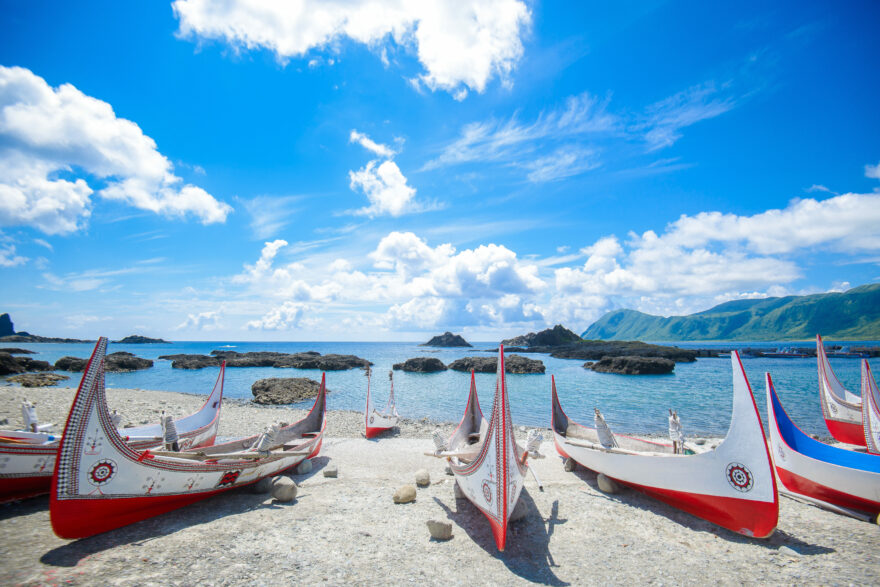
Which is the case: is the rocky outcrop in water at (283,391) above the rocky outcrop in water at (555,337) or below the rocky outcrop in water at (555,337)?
below

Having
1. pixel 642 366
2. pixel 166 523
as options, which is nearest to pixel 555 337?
pixel 642 366

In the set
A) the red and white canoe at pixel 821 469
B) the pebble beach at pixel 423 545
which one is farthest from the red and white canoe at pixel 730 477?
the red and white canoe at pixel 821 469

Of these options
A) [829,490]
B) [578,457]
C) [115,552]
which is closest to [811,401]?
[829,490]

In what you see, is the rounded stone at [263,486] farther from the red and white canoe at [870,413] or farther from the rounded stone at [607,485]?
the red and white canoe at [870,413]

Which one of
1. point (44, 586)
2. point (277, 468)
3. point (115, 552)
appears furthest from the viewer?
point (277, 468)

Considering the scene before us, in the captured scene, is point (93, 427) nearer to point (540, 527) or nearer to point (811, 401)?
point (540, 527)

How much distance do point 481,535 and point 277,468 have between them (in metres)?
6.56

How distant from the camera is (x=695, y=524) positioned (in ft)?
27.7

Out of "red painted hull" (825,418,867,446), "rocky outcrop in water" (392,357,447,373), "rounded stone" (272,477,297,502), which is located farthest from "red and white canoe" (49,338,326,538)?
"rocky outcrop in water" (392,357,447,373)

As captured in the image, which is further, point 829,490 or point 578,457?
point 578,457

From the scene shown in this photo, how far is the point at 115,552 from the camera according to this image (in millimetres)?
6594

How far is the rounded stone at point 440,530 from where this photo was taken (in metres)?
7.73

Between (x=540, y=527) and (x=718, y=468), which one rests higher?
(x=718, y=468)

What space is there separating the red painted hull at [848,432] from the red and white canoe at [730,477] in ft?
35.7
